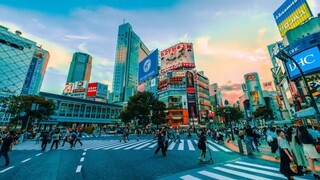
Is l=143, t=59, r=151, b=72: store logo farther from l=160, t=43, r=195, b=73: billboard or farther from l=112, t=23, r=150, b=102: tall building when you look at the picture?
l=112, t=23, r=150, b=102: tall building

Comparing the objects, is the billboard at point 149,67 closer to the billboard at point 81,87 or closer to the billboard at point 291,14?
the billboard at point 291,14

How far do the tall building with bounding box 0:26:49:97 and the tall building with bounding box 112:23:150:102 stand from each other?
60.0m

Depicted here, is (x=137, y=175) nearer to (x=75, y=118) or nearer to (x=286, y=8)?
(x=286, y=8)

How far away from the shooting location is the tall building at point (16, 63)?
7381 centimetres

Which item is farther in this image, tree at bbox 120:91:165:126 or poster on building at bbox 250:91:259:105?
poster on building at bbox 250:91:259:105

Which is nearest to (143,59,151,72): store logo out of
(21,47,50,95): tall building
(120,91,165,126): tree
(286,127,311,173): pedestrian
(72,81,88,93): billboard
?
(120,91,165,126): tree

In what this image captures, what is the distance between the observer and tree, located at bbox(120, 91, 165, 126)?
4009 cm

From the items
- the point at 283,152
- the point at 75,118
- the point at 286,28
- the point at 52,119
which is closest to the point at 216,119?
the point at 286,28

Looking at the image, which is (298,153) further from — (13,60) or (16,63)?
(16,63)

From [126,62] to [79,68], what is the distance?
69196 mm

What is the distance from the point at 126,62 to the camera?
138 metres

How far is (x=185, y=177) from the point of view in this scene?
5.30m

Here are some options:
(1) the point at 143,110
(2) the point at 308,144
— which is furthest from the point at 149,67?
(2) the point at 308,144

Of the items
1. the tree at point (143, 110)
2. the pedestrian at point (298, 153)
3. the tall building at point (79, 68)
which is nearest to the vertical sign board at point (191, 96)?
the tree at point (143, 110)
